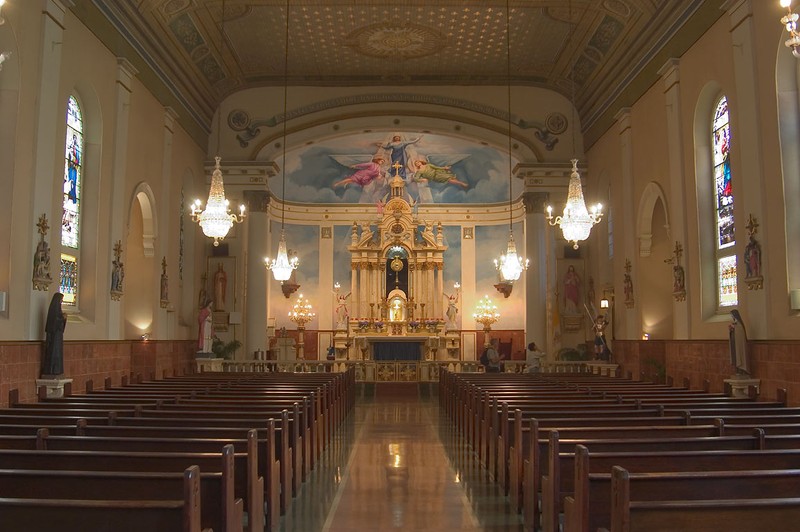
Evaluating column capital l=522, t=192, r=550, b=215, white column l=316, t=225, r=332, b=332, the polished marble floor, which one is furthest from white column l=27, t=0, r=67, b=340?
white column l=316, t=225, r=332, b=332

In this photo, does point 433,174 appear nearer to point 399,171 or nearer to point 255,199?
point 399,171

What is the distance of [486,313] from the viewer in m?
27.3

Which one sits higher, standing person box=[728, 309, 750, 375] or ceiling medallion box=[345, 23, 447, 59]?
ceiling medallion box=[345, 23, 447, 59]

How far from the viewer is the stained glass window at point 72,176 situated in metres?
12.4

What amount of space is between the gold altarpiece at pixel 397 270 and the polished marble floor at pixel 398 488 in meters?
15.6

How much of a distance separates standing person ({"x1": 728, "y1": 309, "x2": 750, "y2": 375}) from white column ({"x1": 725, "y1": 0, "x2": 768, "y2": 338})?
0.27 meters

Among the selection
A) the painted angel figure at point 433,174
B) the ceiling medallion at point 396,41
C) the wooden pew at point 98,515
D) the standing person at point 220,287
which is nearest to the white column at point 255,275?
the standing person at point 220,287

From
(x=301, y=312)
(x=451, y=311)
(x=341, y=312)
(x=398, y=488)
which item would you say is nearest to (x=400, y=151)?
(x=451, y=311)

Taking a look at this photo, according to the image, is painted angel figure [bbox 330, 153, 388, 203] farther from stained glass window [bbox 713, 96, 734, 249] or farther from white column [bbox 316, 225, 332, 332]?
stained glass window [bbox 713, 96, 734, 249]

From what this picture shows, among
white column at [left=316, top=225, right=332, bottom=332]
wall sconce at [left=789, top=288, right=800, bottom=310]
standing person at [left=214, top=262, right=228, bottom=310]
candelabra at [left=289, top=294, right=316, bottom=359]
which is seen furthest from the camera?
white column at [left=316, top=225, right=332, bottom=332]

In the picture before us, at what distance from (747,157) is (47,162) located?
10.5 m

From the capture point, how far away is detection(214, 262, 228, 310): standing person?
19.8m

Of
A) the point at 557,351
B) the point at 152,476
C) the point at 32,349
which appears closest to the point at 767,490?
the point at 152,476

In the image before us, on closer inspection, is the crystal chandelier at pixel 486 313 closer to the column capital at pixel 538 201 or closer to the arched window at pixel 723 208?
the column capital at pixel 538 201
